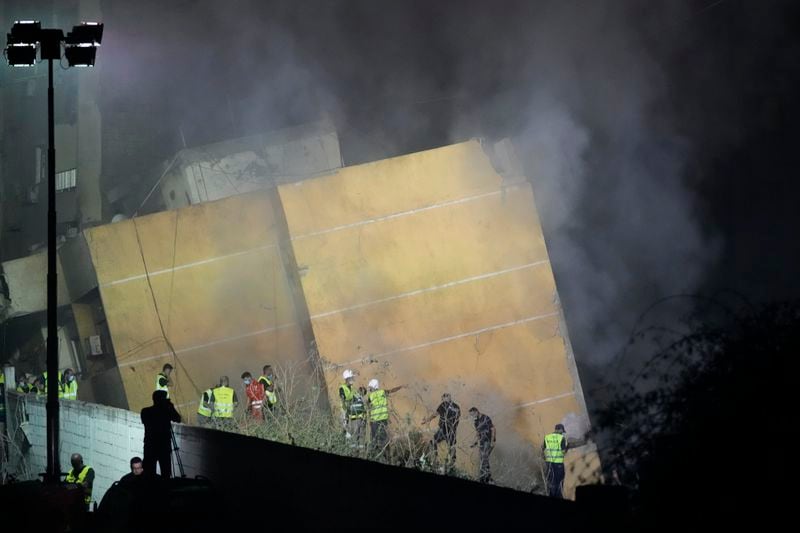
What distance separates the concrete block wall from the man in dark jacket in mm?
406

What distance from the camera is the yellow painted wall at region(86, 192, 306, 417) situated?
1647cm

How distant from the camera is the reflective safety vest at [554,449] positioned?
516 inches

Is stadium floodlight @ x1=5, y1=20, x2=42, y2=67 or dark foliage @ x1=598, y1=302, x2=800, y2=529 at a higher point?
stadium floodlight @ x1=5, y1=20, x2=42, y2=67

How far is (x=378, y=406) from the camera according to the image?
43.3 feet

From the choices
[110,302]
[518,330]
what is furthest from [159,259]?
[518,330]

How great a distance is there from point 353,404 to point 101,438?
132 inches

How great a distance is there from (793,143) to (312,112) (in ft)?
33.2

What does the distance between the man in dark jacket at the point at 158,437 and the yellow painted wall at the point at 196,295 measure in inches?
253

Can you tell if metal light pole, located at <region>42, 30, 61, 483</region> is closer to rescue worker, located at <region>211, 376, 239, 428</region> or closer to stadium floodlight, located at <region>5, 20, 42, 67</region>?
stadium floodlight, located at <region>5, 20, 42, 67</region>

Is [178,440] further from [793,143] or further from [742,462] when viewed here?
[793,143]

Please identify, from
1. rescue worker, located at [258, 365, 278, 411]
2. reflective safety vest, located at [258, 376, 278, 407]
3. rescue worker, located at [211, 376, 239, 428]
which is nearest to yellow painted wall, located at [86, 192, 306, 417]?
rescue worker, located at [258, 365, 278, 411]

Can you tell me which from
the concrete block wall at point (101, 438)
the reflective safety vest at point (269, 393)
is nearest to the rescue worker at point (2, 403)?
the concrete block wall at point (101, 438)

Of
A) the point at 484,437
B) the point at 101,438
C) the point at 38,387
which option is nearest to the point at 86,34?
the point at 101,438

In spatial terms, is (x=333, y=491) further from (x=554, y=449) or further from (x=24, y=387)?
(x=24, y=387)
